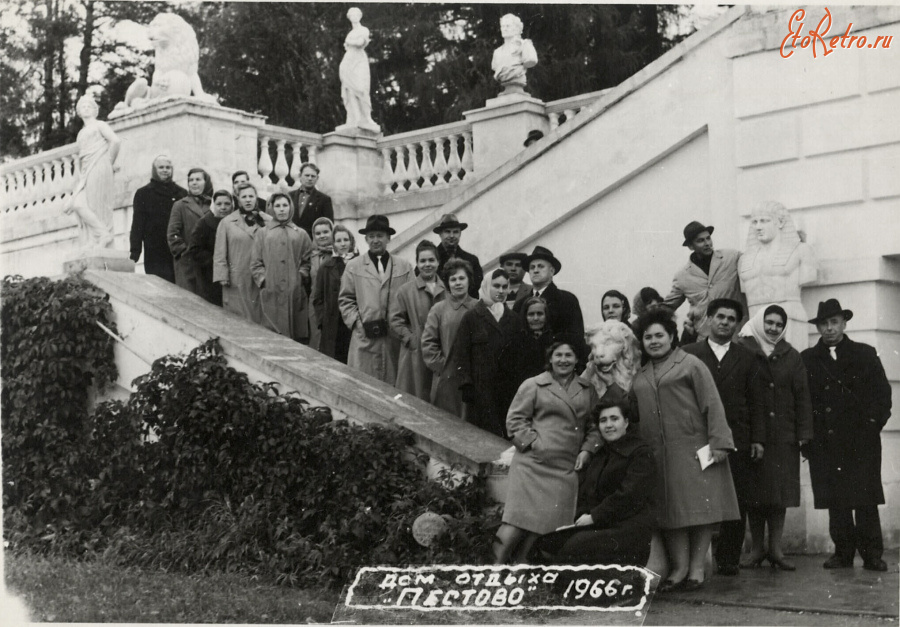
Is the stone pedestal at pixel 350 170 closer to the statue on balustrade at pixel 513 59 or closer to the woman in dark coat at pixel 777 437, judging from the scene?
the statue on balustrade at pixel 513 59

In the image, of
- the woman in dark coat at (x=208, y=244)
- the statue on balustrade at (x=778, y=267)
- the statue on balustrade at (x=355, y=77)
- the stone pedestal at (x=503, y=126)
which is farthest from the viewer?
the statue on balustrade at (x=355, y=77)

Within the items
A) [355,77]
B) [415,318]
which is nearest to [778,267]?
[415,318]

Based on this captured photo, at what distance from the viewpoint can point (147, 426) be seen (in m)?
9.49

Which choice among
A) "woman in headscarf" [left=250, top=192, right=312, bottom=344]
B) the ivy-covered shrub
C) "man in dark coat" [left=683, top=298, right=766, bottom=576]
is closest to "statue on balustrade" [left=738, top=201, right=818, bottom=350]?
"man in dark coat" [left=683, top=298, right=766, bottom=576]

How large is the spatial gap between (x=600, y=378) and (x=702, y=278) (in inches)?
90.5

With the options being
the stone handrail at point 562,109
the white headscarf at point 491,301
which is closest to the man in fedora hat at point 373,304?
the white headscarf at point 491,301

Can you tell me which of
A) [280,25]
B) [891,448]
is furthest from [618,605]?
[280,25]

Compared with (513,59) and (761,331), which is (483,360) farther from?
(513,59)

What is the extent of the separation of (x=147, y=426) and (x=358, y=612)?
2.82m

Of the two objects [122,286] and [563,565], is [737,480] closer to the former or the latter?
[563,565]

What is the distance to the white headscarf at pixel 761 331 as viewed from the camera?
862 centimetres

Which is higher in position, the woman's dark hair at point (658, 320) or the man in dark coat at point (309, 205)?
the man in dark coat at point (309, 205)

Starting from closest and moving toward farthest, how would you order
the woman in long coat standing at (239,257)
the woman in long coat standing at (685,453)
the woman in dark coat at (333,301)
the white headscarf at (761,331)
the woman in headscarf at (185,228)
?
the woman in long coat standing at (685,453) → the white headscarf at (761,331) → the woman in dark coat at (333,301) → the woman in long coat standing at (239,257) → the woman in headscarf at (185,228)

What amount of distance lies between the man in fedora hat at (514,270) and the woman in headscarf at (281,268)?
6.05ft
